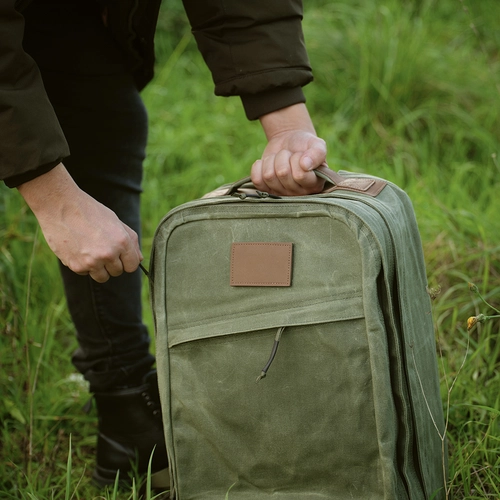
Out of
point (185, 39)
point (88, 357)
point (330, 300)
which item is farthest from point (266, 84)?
point (185, 39)

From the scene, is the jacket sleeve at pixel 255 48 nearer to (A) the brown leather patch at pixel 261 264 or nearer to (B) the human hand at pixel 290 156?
(B) the human hand at pixel 290 156

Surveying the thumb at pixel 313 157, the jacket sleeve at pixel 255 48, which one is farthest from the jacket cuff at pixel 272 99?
the thumb at pixel 313 157

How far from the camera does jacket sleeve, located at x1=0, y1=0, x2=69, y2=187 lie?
112 cm

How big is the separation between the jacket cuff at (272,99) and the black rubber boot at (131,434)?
27.7 inches

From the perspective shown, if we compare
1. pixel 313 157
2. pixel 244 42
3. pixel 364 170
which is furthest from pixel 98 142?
pixel 364 170

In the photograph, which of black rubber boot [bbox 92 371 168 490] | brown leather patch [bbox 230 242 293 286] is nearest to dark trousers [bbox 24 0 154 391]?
black rubber boot [bbox 92 371 168 490]

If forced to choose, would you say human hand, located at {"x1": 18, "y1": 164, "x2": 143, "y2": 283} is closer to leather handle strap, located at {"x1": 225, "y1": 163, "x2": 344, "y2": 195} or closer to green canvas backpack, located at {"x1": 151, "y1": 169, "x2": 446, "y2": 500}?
green canvas backpack, located at {"x1": 151, "y1": 169, "x2": 446, "y2": 500}

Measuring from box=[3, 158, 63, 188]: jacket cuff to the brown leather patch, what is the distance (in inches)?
14.5

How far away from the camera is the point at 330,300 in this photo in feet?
4.11

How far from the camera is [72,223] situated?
121cm

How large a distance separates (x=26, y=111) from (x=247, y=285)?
0.50 meters

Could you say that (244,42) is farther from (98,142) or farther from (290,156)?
(98,142)

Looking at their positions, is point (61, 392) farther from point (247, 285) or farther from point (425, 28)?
point (425, 28)

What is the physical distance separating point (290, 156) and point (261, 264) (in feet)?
0.81
